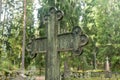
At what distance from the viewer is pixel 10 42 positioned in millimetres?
30078

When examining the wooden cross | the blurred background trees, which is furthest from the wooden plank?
the blurred background trees

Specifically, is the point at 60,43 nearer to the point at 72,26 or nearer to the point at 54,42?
the point at 54,42

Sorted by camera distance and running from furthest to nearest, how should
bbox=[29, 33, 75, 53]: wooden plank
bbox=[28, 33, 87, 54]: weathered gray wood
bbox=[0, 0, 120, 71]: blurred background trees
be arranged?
bbox=[0, 0, 120, 71]: blurred background trees, bbox=[29, 33, 75, 53]: wooden plank, bbox=[28, 33, 87, 54]: weathered gray wood

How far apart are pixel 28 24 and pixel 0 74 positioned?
56.1ft

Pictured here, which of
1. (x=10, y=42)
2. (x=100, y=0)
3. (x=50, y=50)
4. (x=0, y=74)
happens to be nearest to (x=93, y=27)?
(x=100, y=0)

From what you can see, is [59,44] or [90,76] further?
[90,76]

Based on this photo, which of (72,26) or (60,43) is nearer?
(60,43)

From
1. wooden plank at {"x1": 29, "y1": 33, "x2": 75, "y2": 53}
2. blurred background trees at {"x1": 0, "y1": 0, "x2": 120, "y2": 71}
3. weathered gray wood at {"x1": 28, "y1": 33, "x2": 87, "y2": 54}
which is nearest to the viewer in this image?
weathered gray wood at {"x1": 28, "y1": 33, "x2": 87, "y2": 54}

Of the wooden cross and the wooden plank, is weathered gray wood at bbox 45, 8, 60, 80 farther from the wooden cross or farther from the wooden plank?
the wooden plank

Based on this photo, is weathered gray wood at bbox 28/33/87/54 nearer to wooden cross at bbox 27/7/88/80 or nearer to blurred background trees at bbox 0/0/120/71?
wooden cross at bbox 27/7/88/80

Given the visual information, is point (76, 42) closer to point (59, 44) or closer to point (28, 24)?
point (59, 44)

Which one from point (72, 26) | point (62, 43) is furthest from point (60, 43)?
point (72, 26)

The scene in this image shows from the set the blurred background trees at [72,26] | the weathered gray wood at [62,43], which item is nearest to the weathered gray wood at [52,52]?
the weathered gray wood at [62,43]

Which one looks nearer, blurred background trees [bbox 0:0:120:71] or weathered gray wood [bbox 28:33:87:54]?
weathered gray wood [bbox 28:33:87:54]
